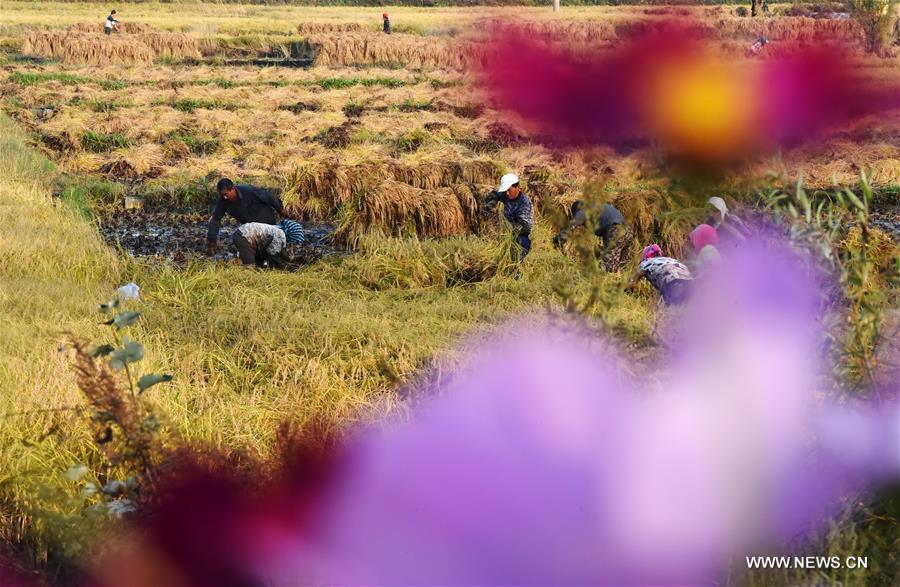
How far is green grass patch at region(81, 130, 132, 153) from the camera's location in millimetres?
13016

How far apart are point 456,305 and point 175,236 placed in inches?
166

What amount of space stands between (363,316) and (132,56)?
76.3 ft

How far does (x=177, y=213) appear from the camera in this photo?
9.73 metres

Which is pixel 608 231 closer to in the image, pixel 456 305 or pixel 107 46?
pixel 456 305

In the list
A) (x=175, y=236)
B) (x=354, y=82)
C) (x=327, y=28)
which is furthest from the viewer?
(x=327, y=28)

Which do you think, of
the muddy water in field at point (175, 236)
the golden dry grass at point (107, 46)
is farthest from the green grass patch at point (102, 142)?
the golden dry grass at point (107, 46)

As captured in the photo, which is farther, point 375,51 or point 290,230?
point 375,51

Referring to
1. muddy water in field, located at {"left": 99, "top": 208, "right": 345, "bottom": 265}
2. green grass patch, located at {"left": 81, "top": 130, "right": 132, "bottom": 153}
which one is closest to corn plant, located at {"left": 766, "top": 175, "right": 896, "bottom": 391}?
muddy water in field, located at {"left": 99, "top": 208, "right": 345, "bottom": 265}

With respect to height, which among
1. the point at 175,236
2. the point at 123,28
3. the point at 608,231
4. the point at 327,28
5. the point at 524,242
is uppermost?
the point at 327,28

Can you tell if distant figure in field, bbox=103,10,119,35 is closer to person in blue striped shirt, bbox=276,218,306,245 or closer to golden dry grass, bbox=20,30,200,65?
golden dry grass, bbox=20,30,200,65

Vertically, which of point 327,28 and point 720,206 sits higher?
point 327,28

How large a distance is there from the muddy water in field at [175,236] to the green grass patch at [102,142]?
3788 mm

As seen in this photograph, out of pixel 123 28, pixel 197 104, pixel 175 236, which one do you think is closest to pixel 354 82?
pixel 197 104

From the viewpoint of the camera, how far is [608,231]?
5582mm
